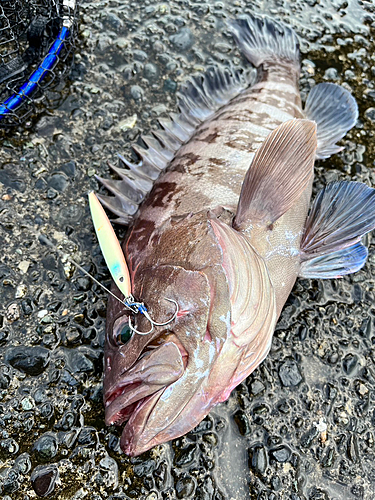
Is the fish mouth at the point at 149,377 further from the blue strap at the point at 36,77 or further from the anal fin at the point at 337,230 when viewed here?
the blue strap at the point at 36,77

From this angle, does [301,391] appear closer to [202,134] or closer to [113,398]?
[113,398]

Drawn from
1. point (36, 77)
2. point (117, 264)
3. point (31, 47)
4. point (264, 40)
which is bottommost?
point (264, 40)

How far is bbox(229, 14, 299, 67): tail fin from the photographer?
3762 millimetres

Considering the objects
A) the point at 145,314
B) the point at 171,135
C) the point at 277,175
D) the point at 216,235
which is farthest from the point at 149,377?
the point at 171,135

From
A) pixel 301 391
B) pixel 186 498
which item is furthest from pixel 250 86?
pixel 186 498

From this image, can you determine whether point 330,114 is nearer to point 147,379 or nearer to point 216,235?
point 216,235

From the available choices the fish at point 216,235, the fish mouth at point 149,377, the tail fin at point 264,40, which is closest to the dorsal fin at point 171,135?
the fish at point 216,235

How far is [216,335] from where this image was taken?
1.86m

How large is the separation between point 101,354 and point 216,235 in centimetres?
112

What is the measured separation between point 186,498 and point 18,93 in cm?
279

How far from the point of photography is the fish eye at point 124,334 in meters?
1.99

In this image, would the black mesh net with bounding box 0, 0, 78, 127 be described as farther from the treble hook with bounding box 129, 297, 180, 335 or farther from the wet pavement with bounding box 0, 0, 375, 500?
the treble hook with bounding box 129, 297, 180, 335

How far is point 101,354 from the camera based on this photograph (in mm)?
2559

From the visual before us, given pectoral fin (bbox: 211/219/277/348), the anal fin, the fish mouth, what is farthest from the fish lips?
the anal fin
